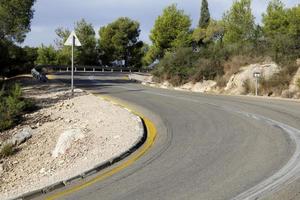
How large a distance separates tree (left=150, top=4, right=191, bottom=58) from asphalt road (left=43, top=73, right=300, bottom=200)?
168 feet

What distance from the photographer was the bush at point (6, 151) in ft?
46.6

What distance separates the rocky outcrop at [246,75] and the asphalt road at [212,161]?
42.1ft

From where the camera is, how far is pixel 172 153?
35.0 ft

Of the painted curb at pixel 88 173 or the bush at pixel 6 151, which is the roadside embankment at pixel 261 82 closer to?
the painted curb at pixel 88 173

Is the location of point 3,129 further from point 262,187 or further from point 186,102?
point 262,187

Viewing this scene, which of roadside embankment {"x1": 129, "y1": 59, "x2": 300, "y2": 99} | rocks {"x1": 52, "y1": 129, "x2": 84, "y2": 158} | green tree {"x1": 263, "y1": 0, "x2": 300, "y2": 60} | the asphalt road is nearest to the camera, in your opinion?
the asphalt road

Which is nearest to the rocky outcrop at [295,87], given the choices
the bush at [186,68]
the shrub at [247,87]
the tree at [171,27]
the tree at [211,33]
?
the shrub at [247,87]

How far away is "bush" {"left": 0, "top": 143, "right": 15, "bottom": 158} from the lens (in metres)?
14.2

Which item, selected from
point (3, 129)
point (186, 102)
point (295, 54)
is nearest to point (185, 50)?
point (295, 54)

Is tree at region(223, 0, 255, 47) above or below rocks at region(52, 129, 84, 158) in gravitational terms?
above

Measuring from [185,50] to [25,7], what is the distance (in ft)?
43.5

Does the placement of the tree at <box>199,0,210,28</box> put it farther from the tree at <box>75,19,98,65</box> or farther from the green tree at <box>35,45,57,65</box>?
the green tree at <box>35,45,57,65</box>

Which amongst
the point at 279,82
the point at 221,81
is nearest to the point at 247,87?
the point at 279,82

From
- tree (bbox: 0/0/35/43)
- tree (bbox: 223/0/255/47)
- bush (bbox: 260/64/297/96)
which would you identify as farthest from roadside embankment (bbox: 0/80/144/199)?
tree (bbox: 223/0/255/47)
